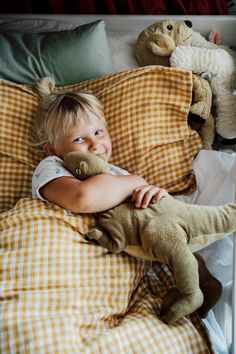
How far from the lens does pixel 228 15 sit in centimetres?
180

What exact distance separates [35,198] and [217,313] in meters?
0.58

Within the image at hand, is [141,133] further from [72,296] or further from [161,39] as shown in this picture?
[72,296]

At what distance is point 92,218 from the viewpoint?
1.21m

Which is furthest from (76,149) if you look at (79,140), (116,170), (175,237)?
(175,237)

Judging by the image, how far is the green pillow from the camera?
1.60 metres

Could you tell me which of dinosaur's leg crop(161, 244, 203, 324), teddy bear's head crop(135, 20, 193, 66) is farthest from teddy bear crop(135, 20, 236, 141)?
dinosaur's leg crop(161, 244, 203, 324)

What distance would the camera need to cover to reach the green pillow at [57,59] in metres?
1.60

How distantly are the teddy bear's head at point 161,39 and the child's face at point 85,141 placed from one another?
43 centimetres

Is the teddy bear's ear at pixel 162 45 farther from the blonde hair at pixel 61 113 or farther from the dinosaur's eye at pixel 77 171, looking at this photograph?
the dinosaur's eye at pixel 77 171

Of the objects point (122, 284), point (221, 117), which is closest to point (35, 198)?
point (122, 284)

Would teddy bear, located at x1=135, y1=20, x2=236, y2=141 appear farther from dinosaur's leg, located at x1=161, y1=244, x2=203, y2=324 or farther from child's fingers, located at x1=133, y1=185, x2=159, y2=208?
dinosaur's leg, located at x1=161, y1=244, x2=203, y2=324

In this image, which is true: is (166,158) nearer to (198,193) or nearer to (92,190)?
(198,193)

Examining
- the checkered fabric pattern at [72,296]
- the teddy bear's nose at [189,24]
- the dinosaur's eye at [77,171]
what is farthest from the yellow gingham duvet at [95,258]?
the teddy bear's nose at [189,24]

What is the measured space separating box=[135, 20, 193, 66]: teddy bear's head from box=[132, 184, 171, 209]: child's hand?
2.09 feet
